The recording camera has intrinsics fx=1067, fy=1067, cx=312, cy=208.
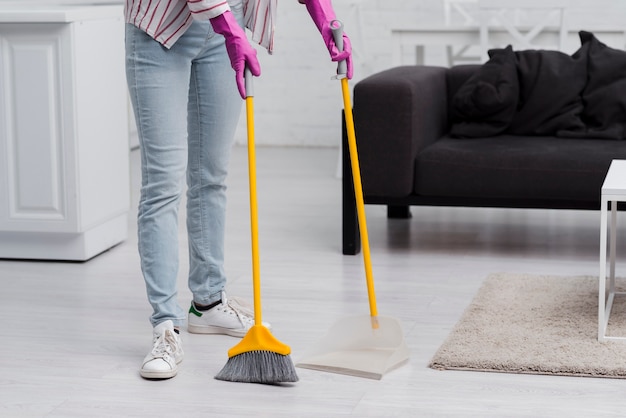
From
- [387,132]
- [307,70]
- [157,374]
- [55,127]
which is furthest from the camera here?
[307,70]

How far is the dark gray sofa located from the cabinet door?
0.89m

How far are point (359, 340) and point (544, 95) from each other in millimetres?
1748

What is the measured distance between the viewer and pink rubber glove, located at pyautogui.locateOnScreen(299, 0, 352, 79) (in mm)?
2297

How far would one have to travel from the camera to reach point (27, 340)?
2.59 metres

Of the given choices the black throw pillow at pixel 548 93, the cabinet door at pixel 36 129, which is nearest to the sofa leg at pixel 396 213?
the black throw pillow at pixel 548 93

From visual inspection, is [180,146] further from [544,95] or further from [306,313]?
[544,95]

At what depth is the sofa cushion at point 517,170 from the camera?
336cm

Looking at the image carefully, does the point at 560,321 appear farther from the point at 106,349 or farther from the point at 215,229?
the point at 106,349

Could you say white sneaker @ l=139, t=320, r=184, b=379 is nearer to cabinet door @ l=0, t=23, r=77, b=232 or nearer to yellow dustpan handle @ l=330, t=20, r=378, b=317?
yellow dustpan handle @ l=330, t=20, r=378, b=317

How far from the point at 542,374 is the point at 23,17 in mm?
1877

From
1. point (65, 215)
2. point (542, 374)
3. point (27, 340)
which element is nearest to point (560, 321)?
point (542, 374)

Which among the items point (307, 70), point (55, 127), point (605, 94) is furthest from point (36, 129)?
point (307, 70)

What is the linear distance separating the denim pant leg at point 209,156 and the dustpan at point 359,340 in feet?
0.94

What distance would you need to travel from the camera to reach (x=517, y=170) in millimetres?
3410
